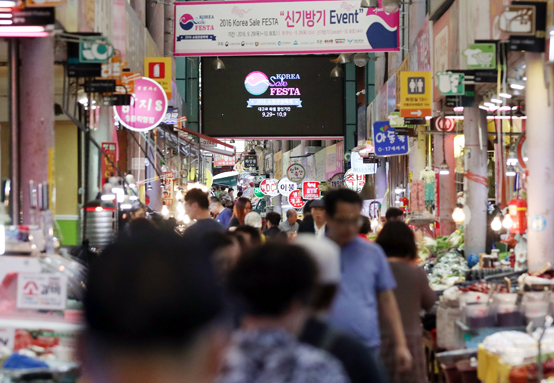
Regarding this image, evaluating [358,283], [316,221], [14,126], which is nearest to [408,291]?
[358,283]

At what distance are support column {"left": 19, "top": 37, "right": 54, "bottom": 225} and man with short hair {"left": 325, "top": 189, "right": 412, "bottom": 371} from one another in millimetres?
5482

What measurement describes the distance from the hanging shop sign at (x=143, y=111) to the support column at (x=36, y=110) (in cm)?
346

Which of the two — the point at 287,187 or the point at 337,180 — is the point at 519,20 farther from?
the point at 287,187

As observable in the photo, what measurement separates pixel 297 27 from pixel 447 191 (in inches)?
213

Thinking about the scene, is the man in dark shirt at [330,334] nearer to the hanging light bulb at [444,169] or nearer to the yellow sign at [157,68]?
the hanging light bulb at [444,169]

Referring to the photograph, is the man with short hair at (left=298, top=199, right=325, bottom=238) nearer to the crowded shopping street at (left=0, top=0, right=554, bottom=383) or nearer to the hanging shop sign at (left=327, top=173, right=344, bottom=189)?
the crowded shopping street at (left=0, top=0, right=554, bottom=383)

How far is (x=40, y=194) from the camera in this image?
686cm

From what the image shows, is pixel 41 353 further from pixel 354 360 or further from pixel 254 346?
pixel 254 346

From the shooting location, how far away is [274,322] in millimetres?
2020

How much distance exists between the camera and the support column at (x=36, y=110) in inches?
347

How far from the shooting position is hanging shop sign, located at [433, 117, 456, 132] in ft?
50.4

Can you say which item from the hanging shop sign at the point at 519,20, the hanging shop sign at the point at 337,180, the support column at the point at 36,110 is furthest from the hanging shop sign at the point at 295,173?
the hanging shop sign at the point at 519,20

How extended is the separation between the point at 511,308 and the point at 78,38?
6145mm

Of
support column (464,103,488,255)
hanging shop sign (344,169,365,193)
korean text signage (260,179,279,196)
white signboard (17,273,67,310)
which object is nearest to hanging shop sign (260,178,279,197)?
korean text signage (260,179,279,196)
